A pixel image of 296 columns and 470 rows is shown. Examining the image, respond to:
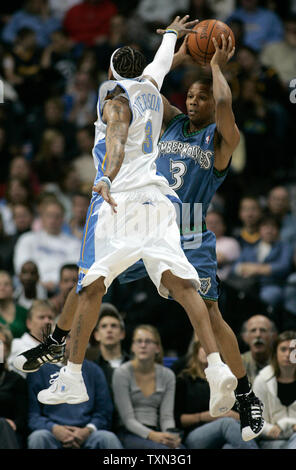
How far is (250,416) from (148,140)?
86.5 inches

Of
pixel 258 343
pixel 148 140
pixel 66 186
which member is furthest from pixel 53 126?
pixel 148 140

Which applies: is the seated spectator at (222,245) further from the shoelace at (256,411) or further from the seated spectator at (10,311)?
the shoelace at (256,411)

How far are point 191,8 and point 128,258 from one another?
8.03 meters

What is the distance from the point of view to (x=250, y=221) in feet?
33.8

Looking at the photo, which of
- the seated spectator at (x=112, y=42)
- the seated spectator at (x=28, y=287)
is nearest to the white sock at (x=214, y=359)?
the seated spectator at (x=28, y=287)

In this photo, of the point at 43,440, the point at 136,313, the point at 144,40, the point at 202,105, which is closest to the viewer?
the point at 202,105

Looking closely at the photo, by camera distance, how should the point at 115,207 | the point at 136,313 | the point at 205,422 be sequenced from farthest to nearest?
the point at 136,313, the point at 205,422, the point at 115,207

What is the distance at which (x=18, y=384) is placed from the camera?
25.4ft

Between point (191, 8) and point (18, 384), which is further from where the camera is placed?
point (191, 8)

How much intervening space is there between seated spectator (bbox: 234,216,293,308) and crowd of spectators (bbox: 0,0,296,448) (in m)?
0.02

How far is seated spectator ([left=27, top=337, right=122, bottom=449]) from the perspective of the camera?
24.7 ft

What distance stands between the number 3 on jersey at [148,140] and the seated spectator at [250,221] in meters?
4.47

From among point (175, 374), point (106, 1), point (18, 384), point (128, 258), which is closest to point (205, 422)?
point (175, 374)
